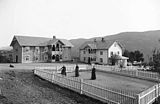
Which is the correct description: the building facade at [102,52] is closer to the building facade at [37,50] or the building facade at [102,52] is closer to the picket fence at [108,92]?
the building facade at [37,50]

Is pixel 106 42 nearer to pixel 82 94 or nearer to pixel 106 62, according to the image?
pixel 106 62

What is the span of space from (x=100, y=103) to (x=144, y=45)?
309 feet

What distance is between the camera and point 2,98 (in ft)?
26.2

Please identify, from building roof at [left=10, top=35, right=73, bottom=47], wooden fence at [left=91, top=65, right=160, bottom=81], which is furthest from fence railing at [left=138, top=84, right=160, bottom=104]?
building roof at [left=10, top=35, right=73, bottom=47]

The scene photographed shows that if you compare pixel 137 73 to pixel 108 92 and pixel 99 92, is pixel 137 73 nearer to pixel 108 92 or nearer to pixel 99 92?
pixel 99 92

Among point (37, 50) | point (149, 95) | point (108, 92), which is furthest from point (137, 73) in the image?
point (37, 50)

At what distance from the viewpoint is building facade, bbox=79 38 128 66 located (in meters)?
38.6

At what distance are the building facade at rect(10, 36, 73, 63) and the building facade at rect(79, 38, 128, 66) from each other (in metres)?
6.41

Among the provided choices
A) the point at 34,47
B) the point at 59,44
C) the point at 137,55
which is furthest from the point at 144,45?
the point at 34,47

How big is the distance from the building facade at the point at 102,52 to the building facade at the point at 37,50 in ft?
21.0

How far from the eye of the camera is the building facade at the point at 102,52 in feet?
127

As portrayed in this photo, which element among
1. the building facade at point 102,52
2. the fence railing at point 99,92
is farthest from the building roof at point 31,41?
the fence railing at point 99,92

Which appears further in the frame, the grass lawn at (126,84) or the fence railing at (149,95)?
the grass lawn at (126,84)

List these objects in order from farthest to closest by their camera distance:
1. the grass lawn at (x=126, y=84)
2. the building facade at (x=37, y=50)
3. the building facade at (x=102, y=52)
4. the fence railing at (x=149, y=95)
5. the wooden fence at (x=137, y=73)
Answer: the building facade at (x=102, y=52)
the building facade at (x=37, y=50)
the wooden fence at (x=137, y=73)
the grass lawn at (x=126, y=84)
the fence railing at (x=149, y=95)
